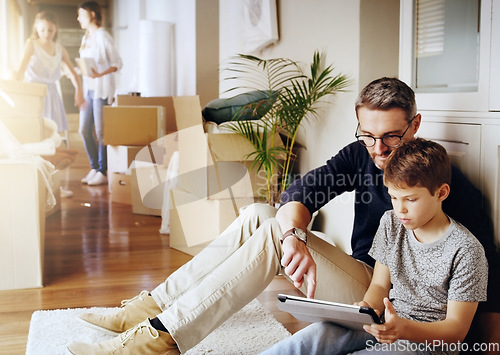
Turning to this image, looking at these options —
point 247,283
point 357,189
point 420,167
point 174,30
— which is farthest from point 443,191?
point 174,30

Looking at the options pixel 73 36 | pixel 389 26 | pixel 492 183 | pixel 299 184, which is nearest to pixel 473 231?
pixel 492 183

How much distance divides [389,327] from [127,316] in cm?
106

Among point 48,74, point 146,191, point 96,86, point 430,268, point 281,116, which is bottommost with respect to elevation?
point 146,191

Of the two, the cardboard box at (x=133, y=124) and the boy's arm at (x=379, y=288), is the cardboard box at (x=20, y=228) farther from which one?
the cardboard box at (x=133, y=124)

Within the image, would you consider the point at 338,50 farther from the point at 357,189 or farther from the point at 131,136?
the point at 131,136

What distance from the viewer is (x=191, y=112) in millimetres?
3234

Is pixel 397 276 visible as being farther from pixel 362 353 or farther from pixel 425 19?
pixel 425 19

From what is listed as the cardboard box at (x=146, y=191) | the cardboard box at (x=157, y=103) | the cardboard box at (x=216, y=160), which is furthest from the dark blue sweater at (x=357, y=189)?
the cardboard box at (x=157, y=103)

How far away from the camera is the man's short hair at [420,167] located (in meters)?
1.40

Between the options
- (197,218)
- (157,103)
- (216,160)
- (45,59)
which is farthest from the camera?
(45,59)

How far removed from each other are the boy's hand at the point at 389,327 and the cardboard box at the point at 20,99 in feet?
10.5

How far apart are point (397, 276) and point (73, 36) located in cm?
1163

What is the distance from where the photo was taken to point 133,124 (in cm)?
504

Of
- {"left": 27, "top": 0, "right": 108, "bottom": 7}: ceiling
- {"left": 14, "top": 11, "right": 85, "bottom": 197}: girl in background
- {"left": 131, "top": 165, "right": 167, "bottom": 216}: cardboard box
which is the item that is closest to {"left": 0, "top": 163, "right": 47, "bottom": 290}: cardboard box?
{"left": 131, "top": 165, "right": 167, "bottom": 216}: cardboard box
